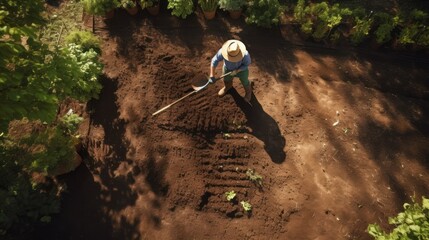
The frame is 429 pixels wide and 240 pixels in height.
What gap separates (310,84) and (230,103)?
7.18 ft

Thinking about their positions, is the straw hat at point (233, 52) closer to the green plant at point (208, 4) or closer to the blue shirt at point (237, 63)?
the blue shirt at point (237, 63)

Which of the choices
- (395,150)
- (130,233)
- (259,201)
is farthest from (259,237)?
(395,150)

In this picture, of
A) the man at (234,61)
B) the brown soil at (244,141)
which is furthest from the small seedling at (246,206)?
the man at (234,61)

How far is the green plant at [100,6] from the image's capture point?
7367mm

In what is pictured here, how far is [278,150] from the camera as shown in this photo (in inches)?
253

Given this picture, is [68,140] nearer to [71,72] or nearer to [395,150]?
[71,72]

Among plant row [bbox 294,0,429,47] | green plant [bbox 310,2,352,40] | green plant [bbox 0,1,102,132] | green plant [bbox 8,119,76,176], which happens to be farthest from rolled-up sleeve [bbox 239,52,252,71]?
green plant [bbox 8,119,76,176]

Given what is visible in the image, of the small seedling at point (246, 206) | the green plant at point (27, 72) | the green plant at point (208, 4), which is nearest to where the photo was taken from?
the green plant at point (27, 72)

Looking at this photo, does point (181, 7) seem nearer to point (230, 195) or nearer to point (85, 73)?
point (85, 73)

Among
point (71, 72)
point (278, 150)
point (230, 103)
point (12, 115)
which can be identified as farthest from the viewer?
point (230, 103)

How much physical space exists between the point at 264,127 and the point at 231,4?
344cm

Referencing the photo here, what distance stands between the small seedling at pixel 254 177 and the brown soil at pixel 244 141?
0.09 metres

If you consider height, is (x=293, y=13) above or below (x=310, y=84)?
above

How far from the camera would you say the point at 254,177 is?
6.07 meters
